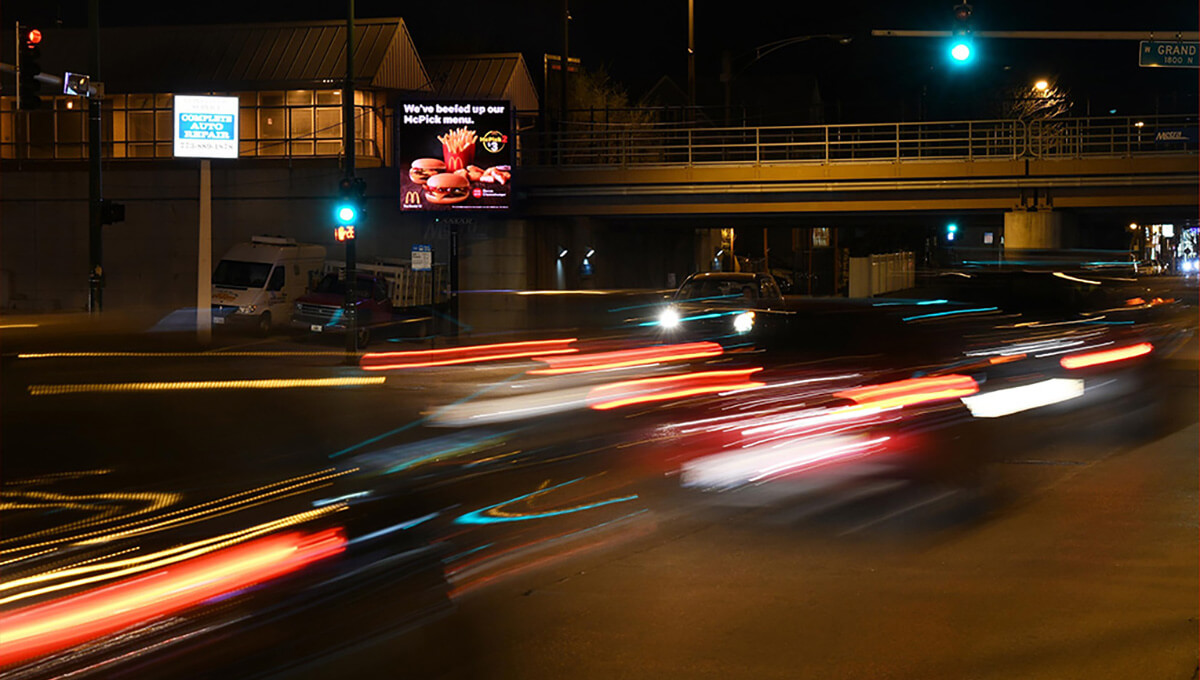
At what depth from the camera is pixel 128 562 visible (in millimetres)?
8227

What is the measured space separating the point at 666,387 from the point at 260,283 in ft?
57.9

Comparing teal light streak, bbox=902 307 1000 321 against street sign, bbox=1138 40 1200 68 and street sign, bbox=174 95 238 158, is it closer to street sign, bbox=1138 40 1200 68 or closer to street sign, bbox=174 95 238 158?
street sign, bbox=1138 40 1200 68

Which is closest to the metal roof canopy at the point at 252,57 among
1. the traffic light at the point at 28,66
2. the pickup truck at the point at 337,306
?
the pickup truck at the point at 337,306

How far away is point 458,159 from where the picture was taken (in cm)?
3819

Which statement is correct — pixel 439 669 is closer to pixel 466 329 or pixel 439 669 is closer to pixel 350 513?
pixel 350 513

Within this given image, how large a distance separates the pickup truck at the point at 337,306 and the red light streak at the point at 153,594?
22200 millimetres

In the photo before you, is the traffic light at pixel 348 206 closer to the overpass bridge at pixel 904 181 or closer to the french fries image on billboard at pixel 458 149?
the french fries image on billboard at pixel 458 149

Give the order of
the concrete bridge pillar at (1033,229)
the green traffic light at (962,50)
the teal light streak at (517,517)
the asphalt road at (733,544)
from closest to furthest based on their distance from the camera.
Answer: the asphalt road at (733,544) → the teal light streak at (517,517) → the green traffic light at (962,50) → the concrete bridge pillar at (1033,229)

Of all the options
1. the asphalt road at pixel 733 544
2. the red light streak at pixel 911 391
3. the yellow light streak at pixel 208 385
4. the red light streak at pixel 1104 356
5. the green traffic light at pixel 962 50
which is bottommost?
the asphalt road at pixel 733 544

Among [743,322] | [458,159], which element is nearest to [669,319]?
[743,322]

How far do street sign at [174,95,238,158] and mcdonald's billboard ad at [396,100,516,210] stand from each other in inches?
301

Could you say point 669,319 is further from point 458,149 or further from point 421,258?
point 458,149

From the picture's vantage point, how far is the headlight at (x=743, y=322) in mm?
25125

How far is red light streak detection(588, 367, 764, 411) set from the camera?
17.5 meters
